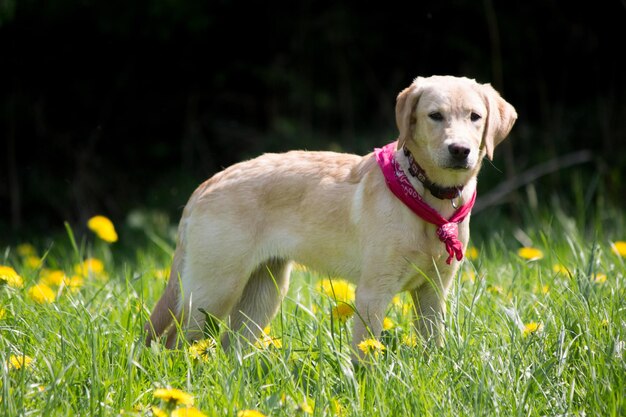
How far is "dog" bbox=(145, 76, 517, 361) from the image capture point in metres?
3.41

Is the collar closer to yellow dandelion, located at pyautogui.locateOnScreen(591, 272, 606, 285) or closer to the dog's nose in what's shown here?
the dog's nose

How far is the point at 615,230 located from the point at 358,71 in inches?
127

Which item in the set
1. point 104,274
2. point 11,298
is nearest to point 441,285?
point 11,298

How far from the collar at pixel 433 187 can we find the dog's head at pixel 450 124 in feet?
0.07

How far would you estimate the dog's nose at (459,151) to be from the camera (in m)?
3.24

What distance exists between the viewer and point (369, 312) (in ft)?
11.3

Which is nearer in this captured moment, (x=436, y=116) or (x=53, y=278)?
(x=436, y=116)

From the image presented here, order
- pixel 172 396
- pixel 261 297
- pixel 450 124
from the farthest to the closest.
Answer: pixel 261 297 → pixel 450 124 → pixel 172 396

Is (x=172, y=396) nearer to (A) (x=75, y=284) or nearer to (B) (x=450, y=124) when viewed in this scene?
(B) (x=450, y=124)

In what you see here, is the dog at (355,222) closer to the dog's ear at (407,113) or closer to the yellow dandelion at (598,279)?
the dog's ear at (407,113)

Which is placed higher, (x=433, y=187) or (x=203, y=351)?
(x=433, y=187)

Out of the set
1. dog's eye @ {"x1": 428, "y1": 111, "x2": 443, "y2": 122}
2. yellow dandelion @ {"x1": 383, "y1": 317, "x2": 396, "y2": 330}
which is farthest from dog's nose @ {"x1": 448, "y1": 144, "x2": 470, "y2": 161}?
yellow dandelion @ {"x1": 383, "y1": 317, "x2": 396, "y2": 330}

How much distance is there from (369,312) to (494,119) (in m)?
0.92

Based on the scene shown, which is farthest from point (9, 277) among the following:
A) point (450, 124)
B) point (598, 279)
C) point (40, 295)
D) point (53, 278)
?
point (598, 279)
